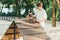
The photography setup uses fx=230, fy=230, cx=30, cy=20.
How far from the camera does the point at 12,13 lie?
1.88 m

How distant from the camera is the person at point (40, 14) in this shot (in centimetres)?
190

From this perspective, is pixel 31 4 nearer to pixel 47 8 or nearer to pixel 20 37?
pixel 47 8

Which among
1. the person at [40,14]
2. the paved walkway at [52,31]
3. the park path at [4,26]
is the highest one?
the person at [40,14]

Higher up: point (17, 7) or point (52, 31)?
point (17, 7)

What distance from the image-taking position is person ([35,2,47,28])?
190 centimetres

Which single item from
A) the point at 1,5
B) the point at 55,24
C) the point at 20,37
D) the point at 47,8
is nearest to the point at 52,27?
the point at 55,24

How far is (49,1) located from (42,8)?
9 cm

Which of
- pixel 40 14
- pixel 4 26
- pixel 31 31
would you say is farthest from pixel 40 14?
pixel 4 26

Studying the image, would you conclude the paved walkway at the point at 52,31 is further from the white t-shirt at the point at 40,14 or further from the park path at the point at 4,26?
the park path at the point at 4,26

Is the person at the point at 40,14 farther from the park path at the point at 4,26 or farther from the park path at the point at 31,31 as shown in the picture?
the park path at the point at 4,26

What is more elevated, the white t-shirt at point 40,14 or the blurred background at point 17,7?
the blurred background at point 17,7

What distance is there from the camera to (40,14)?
6.21ft

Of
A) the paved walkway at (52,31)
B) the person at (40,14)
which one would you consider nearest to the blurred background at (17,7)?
the person at (40,14)

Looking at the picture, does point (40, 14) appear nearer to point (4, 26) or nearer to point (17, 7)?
point (17, 7)
